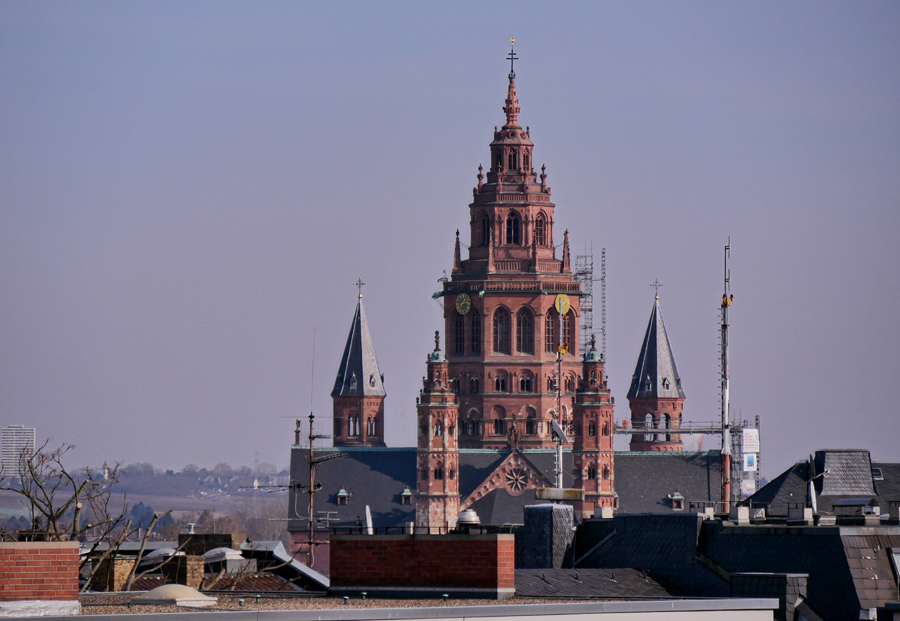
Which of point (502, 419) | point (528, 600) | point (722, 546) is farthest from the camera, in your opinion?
point (502, 419)

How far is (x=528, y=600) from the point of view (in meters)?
31.6

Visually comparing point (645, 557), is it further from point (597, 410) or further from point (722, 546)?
point (597, 410)

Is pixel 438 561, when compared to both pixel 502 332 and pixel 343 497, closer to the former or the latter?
pixel 343 497

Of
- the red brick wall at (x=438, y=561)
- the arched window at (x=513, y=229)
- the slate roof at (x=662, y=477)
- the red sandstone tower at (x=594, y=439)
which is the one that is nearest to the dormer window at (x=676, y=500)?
the slate roof at (x=662, y=477)

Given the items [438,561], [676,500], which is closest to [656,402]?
[676,500]

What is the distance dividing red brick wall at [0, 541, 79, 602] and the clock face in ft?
482

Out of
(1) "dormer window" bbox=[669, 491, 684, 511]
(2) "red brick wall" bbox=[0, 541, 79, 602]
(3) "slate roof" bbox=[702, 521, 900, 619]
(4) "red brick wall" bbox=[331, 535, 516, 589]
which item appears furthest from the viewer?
(1) "dormer window" bbox=[669, 491, 684, 511]

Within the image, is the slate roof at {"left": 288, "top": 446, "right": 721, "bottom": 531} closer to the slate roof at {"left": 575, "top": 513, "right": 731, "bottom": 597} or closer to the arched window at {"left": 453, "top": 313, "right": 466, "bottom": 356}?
the arched window at {"left": 453, "top": 313, "right": 466, "bottom": 356}

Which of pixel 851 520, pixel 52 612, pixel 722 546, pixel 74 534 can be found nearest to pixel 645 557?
pixel 722 546

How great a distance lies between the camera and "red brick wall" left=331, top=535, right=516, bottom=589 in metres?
31.9

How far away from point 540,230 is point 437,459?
22728 millimetres

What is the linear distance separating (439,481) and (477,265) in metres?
19.5

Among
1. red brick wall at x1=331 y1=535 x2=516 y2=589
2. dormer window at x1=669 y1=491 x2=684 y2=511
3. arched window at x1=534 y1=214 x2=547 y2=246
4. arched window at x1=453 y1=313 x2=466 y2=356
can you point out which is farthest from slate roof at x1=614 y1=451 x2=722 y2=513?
red brick wall at x1=331 y1=535 x2=516 y2=589

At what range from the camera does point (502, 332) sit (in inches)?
6934
